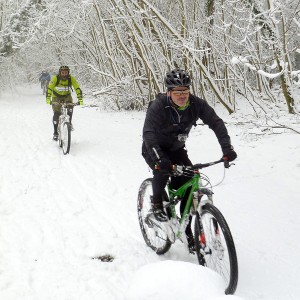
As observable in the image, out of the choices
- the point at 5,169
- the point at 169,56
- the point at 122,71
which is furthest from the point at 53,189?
the point at 122,71

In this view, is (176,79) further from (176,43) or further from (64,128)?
(176,43)

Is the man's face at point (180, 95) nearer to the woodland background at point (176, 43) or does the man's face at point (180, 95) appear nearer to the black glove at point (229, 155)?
the black glove at point (229, 155)

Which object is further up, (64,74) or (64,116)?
(64,74)

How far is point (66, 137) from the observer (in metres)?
9.29

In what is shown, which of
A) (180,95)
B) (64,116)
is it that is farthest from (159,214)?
(64,116)

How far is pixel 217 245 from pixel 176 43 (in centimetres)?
993

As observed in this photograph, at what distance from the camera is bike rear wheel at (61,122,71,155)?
9250 mm

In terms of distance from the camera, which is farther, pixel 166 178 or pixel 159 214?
pixel 159 214

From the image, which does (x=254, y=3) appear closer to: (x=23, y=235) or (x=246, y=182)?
(x=246, y=182)

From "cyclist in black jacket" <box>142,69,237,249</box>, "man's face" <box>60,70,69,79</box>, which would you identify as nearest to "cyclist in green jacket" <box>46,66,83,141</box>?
"man's face" <box>60,70,69,79</box>

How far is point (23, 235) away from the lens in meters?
4.85

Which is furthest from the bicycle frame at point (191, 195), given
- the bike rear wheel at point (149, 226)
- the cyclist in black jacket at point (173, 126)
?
the bike rear wheel at point (149, 226)

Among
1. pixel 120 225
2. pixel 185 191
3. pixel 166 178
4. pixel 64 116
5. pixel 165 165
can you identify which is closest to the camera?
pixel 165 165

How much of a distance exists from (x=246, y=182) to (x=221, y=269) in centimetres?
351
